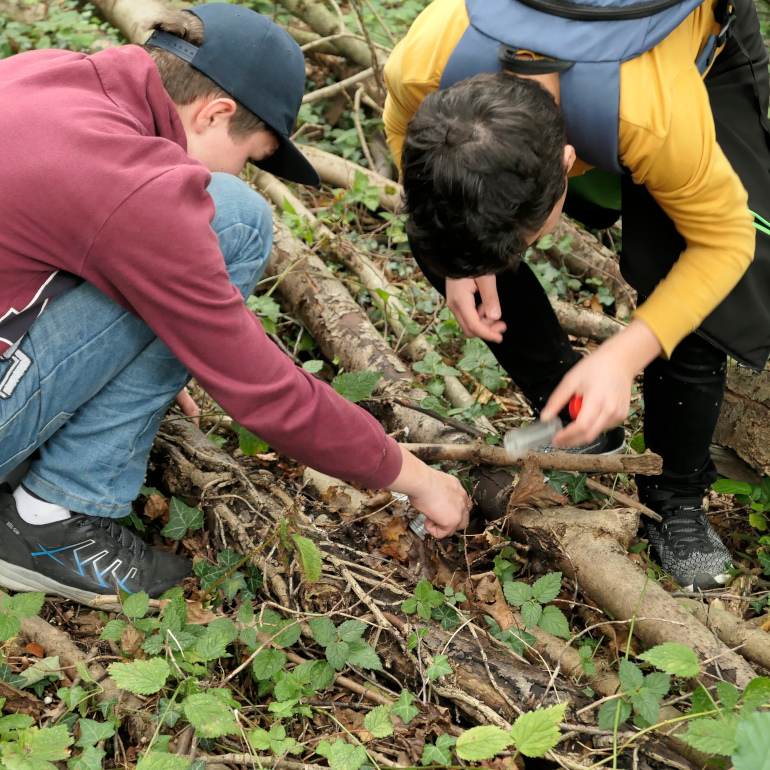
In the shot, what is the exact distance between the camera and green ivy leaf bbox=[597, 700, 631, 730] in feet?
4.57

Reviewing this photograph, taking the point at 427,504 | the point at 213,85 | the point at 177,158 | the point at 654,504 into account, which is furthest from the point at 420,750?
the point at 213,85

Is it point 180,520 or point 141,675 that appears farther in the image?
point 180,520

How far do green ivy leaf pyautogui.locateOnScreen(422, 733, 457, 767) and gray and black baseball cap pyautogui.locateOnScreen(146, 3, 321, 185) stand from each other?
152cm

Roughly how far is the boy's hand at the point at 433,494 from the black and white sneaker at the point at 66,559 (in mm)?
706

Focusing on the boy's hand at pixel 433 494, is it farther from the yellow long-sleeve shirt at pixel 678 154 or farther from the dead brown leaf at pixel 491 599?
the yellow long-sleeve shirt at pixel 678 154

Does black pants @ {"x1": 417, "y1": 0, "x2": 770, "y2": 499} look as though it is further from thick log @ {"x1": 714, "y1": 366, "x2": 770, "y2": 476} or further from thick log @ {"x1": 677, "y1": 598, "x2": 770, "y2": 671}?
thick log @ {"x1": 677, "y1": 598, "x2": 770, "y2": 671}

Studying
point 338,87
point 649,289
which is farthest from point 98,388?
point 338,87

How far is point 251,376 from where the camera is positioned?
1.46 metres

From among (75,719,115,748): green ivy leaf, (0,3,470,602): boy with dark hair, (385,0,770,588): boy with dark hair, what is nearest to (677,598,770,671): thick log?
(385,0,770,588): boy with dark hair

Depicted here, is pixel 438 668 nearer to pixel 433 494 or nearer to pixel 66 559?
pixel 433 494

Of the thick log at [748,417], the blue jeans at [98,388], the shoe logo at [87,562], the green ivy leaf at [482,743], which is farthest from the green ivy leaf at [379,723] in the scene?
the thick log at [748,417]

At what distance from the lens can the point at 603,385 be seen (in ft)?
5.23

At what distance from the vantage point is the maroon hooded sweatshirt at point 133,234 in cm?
130

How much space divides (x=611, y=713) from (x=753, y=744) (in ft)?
1.29
